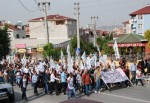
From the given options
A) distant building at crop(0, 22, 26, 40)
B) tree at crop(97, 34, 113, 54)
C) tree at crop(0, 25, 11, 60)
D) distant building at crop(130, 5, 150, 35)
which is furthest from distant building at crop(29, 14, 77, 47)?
tree at crop(0, 25, 11, 60)

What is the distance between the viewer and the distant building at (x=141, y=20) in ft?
289

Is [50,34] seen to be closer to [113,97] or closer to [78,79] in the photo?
[78,79]

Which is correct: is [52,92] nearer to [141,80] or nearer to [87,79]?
[87,79]

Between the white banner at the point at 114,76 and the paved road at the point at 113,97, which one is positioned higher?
the white banner at the point at 114,76

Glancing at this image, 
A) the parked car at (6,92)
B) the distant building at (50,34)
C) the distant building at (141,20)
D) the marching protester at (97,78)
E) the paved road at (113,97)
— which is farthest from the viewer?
the distant building at (141,20)

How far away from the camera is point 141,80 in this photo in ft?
67.8

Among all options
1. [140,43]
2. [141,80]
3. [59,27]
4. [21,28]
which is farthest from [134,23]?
[141,80]

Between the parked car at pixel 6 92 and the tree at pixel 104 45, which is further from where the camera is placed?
the tree at pixel 104 45

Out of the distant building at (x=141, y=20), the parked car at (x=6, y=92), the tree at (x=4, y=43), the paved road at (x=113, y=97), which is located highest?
the distant building at (x=141, y=20)

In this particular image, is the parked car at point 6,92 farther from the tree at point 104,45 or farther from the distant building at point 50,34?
the distant building at point 50,34

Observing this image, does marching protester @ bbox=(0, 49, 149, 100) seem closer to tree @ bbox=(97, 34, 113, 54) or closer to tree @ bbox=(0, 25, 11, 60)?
tree @ bbox=(0, 25, 11, 60)

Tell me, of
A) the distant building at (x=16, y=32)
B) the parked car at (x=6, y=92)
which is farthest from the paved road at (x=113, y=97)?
the distant building at (x=16, y=32)

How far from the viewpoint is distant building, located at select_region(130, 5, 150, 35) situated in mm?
88062

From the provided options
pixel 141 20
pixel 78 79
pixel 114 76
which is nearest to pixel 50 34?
pixel 141 20
